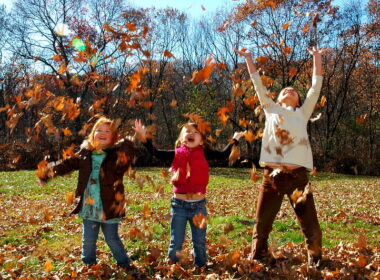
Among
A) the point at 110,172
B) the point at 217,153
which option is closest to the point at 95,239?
the point at 110,172

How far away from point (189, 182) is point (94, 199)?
3.37 feet

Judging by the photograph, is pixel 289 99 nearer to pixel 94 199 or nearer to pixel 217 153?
pixel 217 153

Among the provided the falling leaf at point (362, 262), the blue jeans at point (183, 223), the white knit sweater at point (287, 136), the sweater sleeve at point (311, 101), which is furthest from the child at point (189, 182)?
the falling leaf at point (362, 262)

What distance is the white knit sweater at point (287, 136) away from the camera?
3877 mm

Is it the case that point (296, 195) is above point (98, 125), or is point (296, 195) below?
below

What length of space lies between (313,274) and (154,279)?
1.63m

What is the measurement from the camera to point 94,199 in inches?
162

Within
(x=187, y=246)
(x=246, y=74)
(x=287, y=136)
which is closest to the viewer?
(x=287, y=136)

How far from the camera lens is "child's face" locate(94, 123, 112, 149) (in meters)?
4.21

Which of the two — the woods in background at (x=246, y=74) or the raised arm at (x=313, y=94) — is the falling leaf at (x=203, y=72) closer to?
the raised arm at (x=313, y=94)

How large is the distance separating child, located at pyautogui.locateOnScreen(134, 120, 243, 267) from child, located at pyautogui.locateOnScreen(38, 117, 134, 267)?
1.12 feet

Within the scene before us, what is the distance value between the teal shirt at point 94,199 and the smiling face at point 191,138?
3.02 ft

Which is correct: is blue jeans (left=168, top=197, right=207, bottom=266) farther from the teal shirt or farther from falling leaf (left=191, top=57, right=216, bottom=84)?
falling leaf (left=191, top=57, right=216, bottom=84)

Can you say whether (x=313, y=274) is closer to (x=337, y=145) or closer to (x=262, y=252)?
(x=262, y=252)
